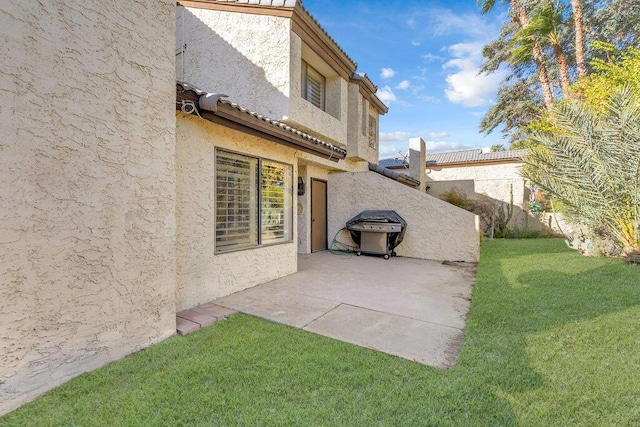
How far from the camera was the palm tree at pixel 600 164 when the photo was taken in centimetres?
876

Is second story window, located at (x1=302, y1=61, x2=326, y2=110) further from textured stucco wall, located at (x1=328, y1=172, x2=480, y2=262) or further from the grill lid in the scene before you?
the grill lid

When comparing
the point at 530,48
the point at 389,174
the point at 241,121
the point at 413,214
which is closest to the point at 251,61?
the point at 241,121

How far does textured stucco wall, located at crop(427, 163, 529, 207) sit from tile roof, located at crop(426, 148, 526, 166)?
2.24 ft

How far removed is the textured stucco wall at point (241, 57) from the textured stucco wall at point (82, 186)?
5.01 m

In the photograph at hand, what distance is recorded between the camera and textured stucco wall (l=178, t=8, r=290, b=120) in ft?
31.1

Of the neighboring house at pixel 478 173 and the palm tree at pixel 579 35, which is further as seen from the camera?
the neighboring house at pixel 478 173

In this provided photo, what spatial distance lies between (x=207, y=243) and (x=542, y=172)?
11551mm

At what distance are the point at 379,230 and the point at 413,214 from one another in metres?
1.82

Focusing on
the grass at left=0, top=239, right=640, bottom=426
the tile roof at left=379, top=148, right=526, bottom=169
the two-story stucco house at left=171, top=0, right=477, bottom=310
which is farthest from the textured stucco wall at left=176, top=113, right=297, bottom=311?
the tile roof at left=379, top=148, right=526, bottom=169

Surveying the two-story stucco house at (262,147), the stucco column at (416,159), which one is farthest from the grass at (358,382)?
the stucco column at (416,159)

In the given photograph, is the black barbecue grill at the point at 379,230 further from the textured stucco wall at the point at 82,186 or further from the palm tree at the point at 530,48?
the palm tree at the point at 530,48

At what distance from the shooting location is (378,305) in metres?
6.43

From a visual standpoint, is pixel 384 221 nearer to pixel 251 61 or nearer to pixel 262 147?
pixel 262 147

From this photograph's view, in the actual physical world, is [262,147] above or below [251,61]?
below
